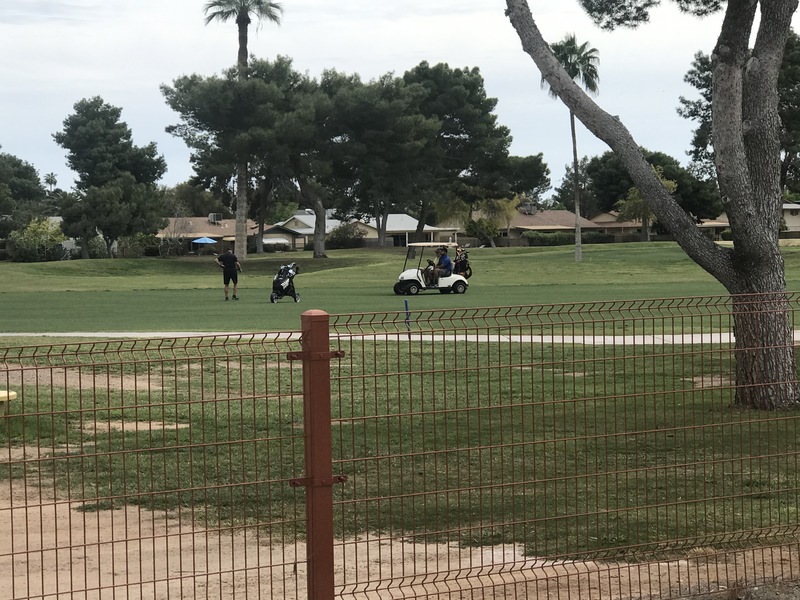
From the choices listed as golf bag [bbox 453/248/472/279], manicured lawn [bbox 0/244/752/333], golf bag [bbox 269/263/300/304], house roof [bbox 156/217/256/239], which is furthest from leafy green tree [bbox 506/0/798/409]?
house roof [bbox 156/217/256/239]

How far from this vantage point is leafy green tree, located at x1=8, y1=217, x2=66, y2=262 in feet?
276

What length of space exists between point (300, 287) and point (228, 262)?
13.5 m

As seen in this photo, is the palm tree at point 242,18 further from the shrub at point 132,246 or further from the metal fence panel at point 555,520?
the metal fence panel at point 555,520

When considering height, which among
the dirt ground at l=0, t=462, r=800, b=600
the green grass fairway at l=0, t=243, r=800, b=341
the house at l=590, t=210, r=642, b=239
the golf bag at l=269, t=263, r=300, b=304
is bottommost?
the dirt ground at l=0, t=462, r=800, b=600

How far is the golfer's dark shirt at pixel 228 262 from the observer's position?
3648cm

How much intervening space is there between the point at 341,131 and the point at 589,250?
18.6 m

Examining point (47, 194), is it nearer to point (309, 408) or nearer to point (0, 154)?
point (0, 154)

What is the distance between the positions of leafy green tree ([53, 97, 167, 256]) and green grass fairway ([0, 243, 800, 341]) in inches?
599

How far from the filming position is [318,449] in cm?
576

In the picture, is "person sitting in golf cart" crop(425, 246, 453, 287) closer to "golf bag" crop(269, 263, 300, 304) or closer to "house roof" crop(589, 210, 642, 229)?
"golf bag" crop(269, 263, 300, 304)

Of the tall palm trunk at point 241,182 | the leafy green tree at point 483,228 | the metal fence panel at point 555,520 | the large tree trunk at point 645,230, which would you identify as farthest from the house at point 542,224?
the metal fence panel at point 555,520

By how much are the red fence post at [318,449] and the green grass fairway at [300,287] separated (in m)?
19.6

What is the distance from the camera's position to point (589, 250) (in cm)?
8006

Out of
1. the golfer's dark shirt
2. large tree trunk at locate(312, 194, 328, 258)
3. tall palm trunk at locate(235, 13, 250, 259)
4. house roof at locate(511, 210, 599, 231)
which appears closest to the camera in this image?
the golfer's dark shirt
